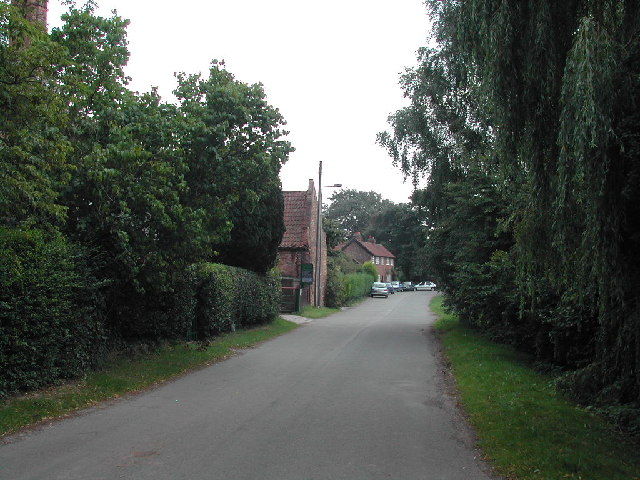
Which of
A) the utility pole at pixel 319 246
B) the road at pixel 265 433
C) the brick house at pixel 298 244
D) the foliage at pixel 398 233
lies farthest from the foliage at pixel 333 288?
the foliage at pixel 398 233

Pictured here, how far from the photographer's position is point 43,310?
911 centimetres

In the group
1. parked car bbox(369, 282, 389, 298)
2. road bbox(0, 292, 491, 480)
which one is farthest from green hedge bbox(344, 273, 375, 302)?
road bbox(0, 292, 491, 480)

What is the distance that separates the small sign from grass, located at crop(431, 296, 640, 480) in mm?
19646

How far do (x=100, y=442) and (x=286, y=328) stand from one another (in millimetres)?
16484

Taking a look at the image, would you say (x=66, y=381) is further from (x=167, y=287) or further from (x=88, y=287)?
(x=167, y=287)

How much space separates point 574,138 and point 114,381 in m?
8.68

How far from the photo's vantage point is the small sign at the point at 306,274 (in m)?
31.8

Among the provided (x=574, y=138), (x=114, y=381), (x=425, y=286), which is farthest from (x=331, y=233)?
(x=425, y=286)

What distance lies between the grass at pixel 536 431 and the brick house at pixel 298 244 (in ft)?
64.8

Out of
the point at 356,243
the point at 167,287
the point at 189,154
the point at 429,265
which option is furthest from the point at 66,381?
Result: the point at 356,243

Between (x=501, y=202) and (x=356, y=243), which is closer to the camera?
(x=501, y=202)

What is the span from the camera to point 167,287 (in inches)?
493

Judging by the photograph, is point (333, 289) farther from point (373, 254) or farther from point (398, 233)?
point (373, 254)

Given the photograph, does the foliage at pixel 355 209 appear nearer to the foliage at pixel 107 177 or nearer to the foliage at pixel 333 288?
the foliage at pixel 333 288
